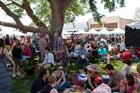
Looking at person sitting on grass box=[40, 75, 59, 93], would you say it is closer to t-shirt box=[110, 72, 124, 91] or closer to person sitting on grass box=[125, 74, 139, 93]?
person sitting on grass box=[125, 74, 139, 93]

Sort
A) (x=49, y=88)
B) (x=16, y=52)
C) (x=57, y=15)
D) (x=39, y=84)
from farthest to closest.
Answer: (x=57, y=15) → (x=16, y=52) → (x=39, y=84) → (x=49, y=88)

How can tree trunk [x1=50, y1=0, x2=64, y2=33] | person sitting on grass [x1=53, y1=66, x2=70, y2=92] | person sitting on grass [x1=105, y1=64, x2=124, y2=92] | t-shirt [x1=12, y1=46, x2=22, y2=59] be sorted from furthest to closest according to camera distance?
1. tree trunk [x1=50, y1=0, x2=64, y2=33]
2. t-shirt [x1=12, y1=46, x2=22, y2=59]
3. person sitting on grass [x1=53, y1=66, x2=70, y2=92]
4. person sitting on grass [x1=105, y1=64, x2=124, y2=92]

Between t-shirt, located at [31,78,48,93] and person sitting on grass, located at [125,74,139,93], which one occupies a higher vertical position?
t-shirt, located at [31,78,48,93]

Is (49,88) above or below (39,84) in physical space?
above

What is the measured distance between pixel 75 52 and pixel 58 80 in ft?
32.9

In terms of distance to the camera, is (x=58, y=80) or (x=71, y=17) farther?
(x=71, y=17)

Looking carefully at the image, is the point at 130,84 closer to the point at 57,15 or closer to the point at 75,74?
the point at 75,74

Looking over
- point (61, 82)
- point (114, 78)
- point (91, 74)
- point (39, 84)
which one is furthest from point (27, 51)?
point (39, 84)

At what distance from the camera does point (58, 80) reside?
1158 cm

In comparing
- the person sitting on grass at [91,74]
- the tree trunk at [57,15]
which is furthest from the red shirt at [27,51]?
the person sitting on grass at [91,74]

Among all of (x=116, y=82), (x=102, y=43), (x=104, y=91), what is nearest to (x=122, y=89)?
(x=116, y=82)

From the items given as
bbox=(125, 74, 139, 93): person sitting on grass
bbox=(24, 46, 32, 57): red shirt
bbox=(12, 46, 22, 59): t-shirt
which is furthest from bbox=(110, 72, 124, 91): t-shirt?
bbox=(24, 46, 32, 57): red shirt

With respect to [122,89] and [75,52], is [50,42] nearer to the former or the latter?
[75,52]

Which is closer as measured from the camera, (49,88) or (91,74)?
(49,88)
